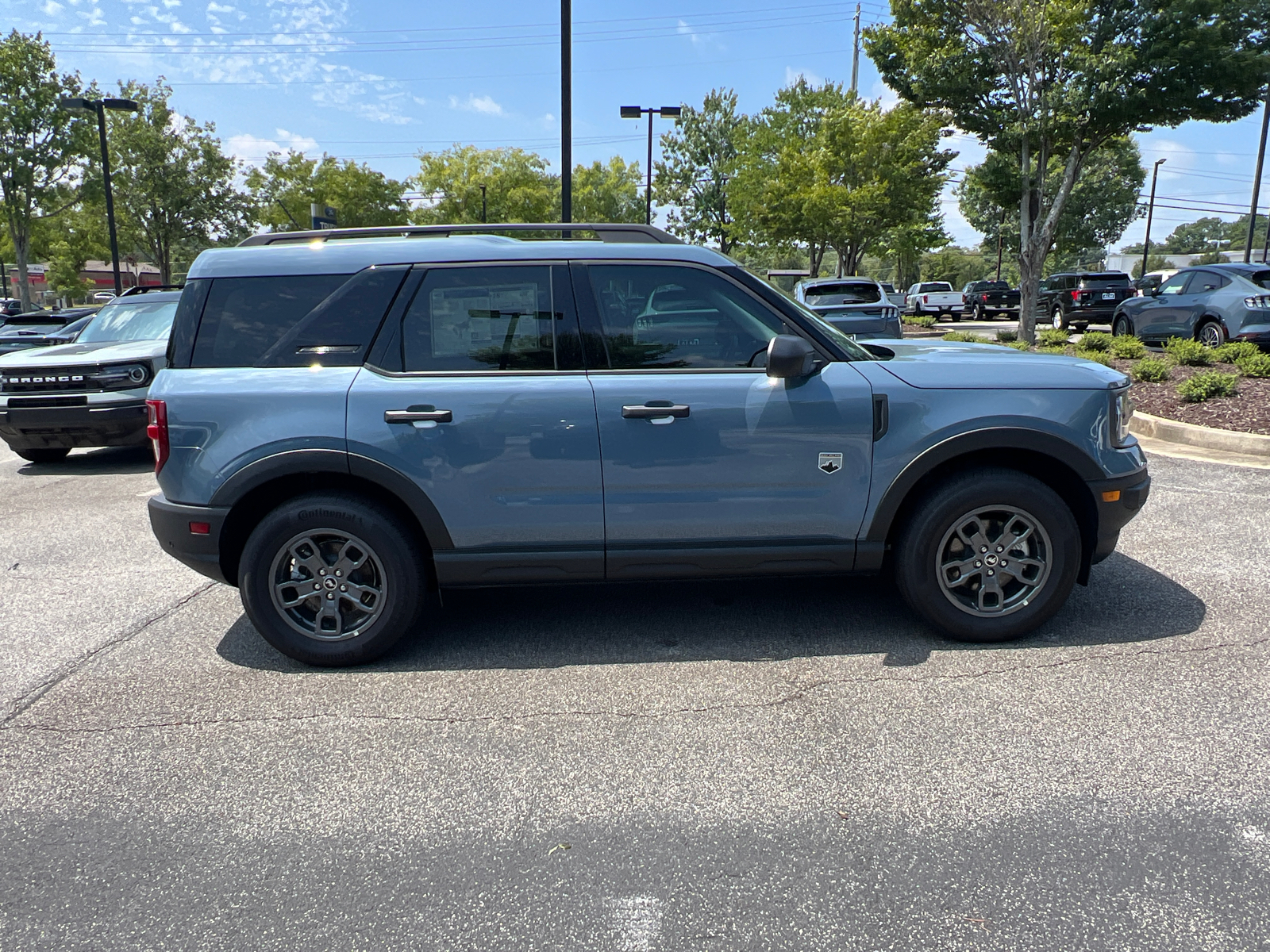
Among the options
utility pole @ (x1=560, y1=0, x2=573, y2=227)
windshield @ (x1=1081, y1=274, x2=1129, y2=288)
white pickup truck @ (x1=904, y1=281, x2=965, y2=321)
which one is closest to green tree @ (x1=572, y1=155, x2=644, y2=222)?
white pickup truck @ (x1=904, y1=281, x2=965, y2=321)

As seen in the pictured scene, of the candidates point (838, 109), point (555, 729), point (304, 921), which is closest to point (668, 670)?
point (555, 729)

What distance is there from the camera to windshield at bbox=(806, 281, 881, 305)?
53.0 feet

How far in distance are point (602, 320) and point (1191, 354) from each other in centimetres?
1004

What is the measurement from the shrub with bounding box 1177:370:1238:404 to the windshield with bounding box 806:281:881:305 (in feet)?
22.9

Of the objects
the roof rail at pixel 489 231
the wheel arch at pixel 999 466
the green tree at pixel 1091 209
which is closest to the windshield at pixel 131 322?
the roof rail at pixel 489 231

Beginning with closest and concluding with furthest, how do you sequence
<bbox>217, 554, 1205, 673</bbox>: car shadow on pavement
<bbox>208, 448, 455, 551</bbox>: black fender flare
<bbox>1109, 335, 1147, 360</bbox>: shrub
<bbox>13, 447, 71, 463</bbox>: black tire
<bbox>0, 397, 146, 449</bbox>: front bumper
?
<bbox>208, 448, 455, 551</bbox>: black fender flare, <bbox>217, 554, 1205, 673</bbox>: car shadow on pavement, <bbox>0, 397, 146, 449</bbox>: front bumper, <bbox>13, 447, 71, 463</bbox>: black tire, <bbox>1109, 335, 1147, 360</bbox>: shrub

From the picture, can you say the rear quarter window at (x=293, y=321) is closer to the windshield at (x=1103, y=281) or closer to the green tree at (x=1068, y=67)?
the green tree at (x=1068, y=67)

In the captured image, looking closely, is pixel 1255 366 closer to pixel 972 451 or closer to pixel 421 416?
pixel 972 451

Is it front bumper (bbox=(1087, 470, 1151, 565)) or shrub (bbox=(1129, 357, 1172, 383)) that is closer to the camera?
front bumper (bbox=(1087, 470, 1151, 565))

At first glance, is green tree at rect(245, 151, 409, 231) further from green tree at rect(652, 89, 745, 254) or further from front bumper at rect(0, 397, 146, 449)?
front bumper at rect(0, 397, 146, 449)

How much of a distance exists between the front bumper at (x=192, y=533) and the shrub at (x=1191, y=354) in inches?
447

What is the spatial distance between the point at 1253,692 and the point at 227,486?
4.25 meters

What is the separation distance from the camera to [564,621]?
184 inches

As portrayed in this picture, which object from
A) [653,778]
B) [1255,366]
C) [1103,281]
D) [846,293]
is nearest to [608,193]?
[1103,281]
